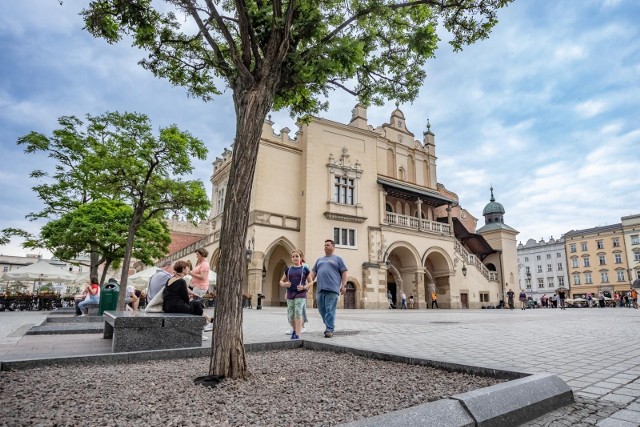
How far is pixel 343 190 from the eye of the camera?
2833 cm

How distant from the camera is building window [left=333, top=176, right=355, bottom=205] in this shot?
2794 cm

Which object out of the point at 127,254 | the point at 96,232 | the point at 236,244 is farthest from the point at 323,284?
the point at 96,232

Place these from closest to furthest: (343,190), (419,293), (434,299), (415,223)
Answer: (343,190), (419,293), (434,299), (415,223)

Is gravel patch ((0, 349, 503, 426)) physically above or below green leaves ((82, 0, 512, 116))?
below

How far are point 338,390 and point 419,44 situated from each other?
4773mm

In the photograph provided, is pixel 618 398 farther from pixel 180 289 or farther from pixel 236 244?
pixel 180 289

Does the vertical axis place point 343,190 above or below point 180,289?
above

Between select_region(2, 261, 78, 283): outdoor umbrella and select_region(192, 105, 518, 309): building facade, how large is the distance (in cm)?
915

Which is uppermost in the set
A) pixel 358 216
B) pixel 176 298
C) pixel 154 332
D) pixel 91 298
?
Result: pixel 358 216

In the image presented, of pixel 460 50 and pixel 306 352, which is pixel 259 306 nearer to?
pixel 306 352

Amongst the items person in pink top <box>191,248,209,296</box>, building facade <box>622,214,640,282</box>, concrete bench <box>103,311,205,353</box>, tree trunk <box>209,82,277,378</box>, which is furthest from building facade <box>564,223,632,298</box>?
tree trunk <box>209,82,277,378</box>

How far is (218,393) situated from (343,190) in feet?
83.8

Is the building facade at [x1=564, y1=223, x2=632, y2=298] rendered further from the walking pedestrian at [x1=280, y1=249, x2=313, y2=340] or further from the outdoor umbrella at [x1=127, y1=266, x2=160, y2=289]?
the walking pedestrian at [x1=280, y1=249, x2=313, y2=340]

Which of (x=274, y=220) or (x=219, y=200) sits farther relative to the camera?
(x=219, y=200)
